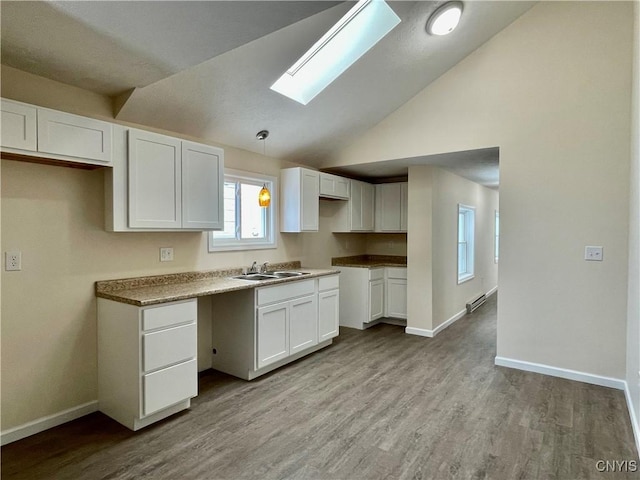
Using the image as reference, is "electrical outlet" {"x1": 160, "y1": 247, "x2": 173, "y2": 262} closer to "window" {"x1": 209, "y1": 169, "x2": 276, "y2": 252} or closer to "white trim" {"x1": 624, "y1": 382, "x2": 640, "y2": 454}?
"window" {"x1": 209, "y1": 169, "x2": 276, "y2": 252}

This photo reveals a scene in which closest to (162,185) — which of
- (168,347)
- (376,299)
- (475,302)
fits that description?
(168,347)

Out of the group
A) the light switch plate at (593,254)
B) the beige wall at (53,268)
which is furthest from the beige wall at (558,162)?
the beige wall at (53,268)

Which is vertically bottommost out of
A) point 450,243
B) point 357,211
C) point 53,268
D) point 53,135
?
point 53,268

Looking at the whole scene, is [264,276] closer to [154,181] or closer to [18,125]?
[154,181]

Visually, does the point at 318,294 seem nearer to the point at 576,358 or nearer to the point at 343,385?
the point at 343,385

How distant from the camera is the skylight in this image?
9.52 ft

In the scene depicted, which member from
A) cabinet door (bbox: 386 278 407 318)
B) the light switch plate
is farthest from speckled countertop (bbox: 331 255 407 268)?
the light switch plate

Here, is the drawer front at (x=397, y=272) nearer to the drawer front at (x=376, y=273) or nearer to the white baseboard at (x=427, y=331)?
the drawer front at (x=376, y=273)

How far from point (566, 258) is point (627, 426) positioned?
1.39 meters

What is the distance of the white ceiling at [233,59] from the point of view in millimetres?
1923

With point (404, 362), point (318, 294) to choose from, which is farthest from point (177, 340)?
point (404, 362)

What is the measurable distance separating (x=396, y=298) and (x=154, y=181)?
3582 mm

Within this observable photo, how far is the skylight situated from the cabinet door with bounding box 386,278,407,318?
2.83 meters

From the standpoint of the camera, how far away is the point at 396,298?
5.11 metres
